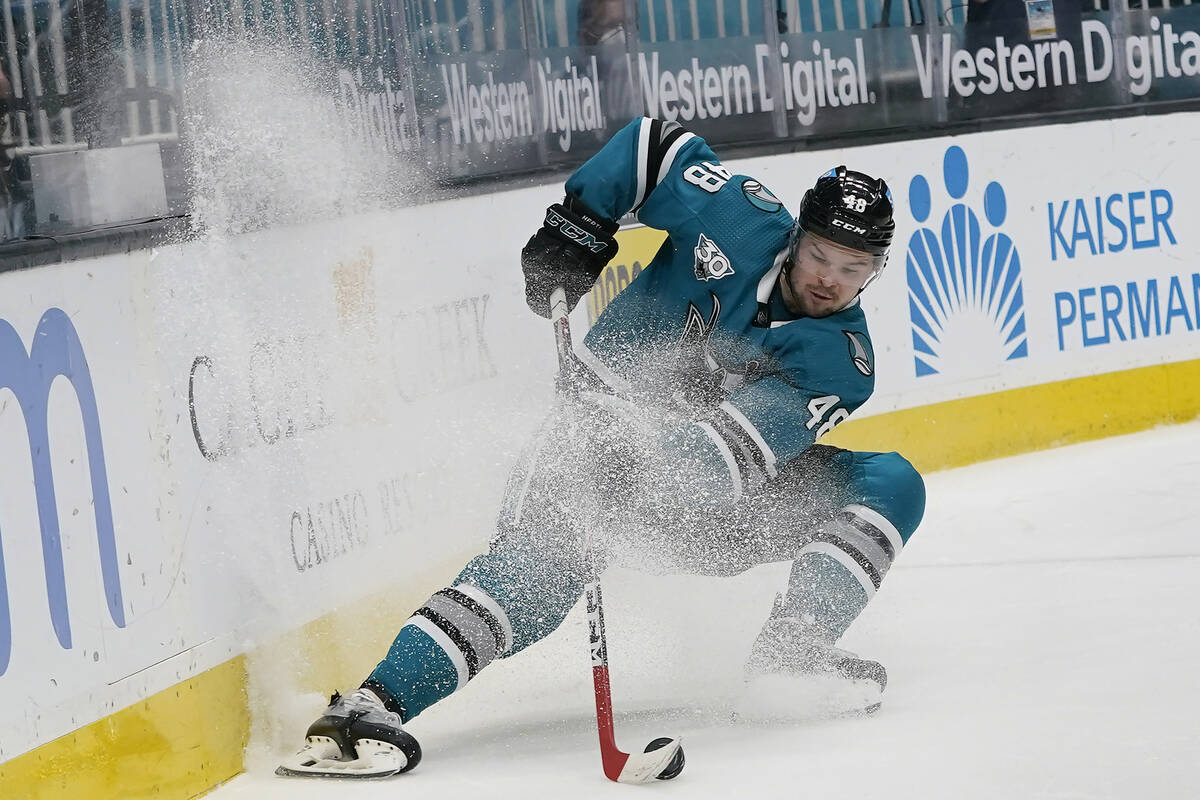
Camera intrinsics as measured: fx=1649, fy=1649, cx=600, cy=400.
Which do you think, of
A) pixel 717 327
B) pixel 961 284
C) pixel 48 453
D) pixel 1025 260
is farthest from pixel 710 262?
pixel 1025 260

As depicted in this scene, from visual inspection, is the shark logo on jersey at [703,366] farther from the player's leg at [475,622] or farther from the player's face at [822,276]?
the player's leg at [475,622]

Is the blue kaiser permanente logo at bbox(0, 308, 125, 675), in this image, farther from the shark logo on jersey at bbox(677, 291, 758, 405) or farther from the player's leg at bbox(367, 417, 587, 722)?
the shark logo on jersey at bbox(677, 291, 758, 405)

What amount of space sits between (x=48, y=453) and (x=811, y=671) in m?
1.39

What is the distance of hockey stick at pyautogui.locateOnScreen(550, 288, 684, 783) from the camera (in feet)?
8.54

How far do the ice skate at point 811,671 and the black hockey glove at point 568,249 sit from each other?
73 cm

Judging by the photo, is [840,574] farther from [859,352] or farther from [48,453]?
[48,453]

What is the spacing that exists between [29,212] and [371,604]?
1244mm

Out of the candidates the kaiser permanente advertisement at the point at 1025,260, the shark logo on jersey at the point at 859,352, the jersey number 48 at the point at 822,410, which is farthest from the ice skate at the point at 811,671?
the kaiser permanente advertisement at the point at 1025,260

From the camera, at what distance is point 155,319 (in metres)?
2.81

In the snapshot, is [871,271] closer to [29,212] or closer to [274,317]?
[274,317]

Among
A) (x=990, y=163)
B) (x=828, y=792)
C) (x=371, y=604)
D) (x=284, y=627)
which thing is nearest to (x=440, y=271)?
(x=371, y=604)

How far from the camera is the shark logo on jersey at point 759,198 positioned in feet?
10.2

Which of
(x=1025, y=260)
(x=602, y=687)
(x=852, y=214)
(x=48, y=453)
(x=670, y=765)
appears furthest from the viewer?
(x=1025, y=260)

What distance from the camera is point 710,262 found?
120 inches
